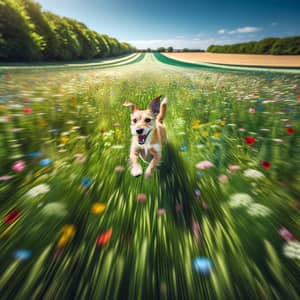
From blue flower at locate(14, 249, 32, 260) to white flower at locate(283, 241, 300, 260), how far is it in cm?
158

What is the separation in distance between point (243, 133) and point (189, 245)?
2.38 metres

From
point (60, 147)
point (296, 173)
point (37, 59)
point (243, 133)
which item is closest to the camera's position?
point (296, 173)

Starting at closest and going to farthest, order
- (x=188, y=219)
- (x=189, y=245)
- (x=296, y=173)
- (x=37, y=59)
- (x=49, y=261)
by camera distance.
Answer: (x=49, y=261) → (x=189, y=245) → (x=188, y=219) → (x=296, y=173) → (x=37, y=59)

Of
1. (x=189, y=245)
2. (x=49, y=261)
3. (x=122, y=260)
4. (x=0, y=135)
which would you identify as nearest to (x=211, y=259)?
(x=189, y=245)

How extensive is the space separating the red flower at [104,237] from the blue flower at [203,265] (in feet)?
1.88

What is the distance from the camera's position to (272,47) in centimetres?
3838

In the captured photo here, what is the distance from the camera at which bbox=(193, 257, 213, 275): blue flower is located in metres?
1.00

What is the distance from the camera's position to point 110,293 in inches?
35.7

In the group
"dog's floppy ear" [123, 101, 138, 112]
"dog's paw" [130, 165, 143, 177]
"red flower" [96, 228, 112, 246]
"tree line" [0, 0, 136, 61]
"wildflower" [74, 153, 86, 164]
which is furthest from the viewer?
"tree line" [0, 0, 136, 61]

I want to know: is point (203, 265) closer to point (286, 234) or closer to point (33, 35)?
point (286, 234)

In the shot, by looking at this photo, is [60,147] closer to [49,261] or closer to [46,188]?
[46,188]

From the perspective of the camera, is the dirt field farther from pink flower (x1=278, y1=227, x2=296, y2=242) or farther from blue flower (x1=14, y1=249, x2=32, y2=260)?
blue flower (x1=14, y1=249, x2=32, y2=260)

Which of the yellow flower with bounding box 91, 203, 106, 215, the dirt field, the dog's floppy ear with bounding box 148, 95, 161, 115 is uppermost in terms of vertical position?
the dog's floppy ear with bounding box 148, 95, 161, 115

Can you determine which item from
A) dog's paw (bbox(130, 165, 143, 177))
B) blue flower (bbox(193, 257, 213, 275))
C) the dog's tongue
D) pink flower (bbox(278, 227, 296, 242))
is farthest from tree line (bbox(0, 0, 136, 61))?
pink flower (bbox(278, 227, 296, 242))
